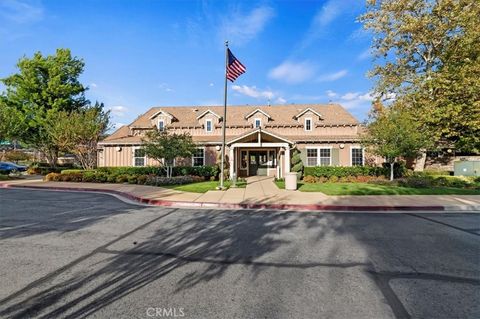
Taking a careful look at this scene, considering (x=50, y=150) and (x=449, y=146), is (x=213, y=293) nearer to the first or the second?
(x=449, y=146)

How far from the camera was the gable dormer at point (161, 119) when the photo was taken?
25.3 m

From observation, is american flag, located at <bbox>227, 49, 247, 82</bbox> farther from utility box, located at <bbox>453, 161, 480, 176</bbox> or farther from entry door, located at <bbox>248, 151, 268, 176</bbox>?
utility box, located at <bbox>453, 161, 480, 176</bbox>

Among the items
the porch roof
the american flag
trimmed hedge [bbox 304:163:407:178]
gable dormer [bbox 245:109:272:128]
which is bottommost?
trimmed hedge [bbox 304:163:407:178]

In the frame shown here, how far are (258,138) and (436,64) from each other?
63.8 feet

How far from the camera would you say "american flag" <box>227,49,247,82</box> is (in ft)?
45.1

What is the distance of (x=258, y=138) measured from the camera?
1922 centimetres

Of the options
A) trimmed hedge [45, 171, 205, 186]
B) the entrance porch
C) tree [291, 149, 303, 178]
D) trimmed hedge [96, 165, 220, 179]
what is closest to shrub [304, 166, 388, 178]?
tree [291, 149, 303, 178]

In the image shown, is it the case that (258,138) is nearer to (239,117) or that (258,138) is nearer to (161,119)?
(239,117)

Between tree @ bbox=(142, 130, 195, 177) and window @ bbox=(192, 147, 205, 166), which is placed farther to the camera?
window @ bbox=(192, 147, 205, 166)

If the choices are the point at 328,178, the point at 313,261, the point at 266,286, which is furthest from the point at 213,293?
the point at 328,178

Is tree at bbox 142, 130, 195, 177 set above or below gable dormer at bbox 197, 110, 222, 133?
below

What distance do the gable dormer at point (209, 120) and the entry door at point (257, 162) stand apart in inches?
188

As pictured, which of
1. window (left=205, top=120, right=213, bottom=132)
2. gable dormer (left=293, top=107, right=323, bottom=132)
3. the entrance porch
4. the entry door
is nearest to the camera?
the entrance porch

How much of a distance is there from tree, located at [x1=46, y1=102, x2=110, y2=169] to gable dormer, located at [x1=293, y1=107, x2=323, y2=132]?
731 inches
